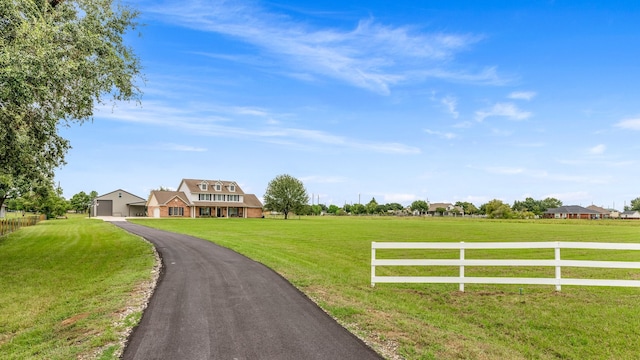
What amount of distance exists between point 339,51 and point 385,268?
58.5 feet

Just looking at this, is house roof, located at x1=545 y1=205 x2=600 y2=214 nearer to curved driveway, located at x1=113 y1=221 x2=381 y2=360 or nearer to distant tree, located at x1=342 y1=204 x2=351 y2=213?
distant tree, located at x1=342 y1=204 x2=351 y2=213

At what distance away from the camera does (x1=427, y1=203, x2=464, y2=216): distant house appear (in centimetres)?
Answer: 16450

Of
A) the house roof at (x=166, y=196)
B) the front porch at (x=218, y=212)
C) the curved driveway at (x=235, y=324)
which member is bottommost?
the front porch at (x=218, y=212)

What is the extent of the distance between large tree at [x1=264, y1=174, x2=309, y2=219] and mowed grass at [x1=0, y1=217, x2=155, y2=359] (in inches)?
2515

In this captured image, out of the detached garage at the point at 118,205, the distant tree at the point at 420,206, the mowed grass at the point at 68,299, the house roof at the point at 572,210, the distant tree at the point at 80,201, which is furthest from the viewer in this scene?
the distant tree at the point at 420,206

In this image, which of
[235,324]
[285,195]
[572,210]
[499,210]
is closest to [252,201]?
[285,195]

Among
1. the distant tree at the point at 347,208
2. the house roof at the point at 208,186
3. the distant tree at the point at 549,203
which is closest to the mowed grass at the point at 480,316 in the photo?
the house roof at the point at 208,186

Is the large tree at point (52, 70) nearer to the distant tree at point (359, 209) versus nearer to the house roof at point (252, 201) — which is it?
the house roof at point (252, 201)

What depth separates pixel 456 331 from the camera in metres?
7.64

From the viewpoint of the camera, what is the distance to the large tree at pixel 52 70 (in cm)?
1114

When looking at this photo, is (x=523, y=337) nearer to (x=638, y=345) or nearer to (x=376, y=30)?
(x=638, y=345)

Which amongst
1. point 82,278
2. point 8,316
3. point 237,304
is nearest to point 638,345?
point 237,304

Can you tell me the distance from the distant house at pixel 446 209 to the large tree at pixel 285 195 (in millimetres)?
95716

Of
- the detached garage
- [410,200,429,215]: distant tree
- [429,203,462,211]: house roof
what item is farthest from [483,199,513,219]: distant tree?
the detached garage
